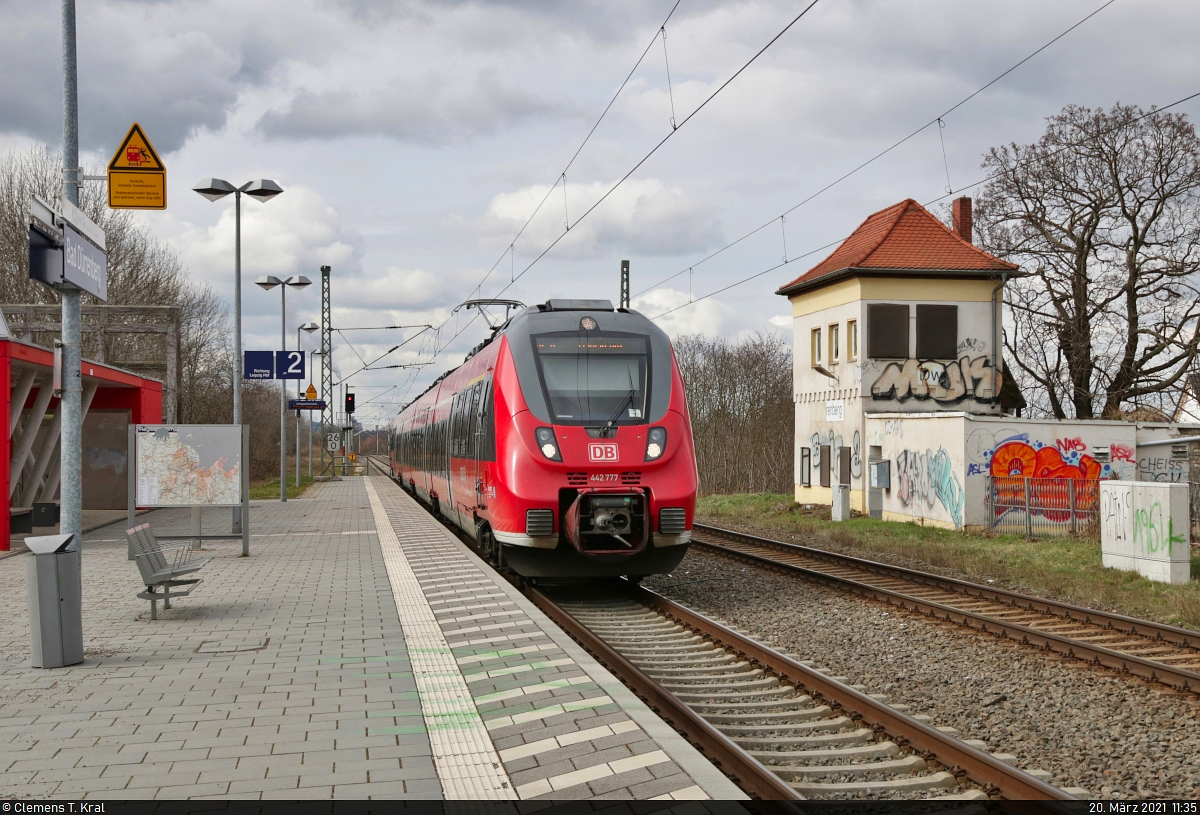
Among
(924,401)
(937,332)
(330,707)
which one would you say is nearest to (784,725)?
(330,707)

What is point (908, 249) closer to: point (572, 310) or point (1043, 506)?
point (1043, 506)

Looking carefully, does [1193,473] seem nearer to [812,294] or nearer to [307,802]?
[812,294]

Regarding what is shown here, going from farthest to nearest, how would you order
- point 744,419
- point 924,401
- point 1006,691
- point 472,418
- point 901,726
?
point 744,419
point 924,401
point 472,418
point 1006,691
point 901,726

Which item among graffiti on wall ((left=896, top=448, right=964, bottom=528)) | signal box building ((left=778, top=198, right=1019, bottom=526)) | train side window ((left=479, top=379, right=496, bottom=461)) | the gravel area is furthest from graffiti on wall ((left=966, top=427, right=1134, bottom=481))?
train side window ((left=479, top=379, right=496, bottom=461))

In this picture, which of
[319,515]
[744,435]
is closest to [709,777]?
[319,515]

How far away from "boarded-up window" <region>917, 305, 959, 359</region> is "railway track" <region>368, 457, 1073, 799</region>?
19257mm

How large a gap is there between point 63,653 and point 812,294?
84.8 ft

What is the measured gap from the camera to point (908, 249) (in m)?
28.2

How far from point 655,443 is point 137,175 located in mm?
5708

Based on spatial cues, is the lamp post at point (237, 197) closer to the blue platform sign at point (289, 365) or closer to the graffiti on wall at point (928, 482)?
the blue platform sign at point (289, 365)

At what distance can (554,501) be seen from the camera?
1109 cm

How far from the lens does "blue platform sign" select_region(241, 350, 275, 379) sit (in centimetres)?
2469

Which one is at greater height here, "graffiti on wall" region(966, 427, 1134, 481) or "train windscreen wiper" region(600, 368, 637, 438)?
"train windscreen wiper" region(600, 368, 637, 438)

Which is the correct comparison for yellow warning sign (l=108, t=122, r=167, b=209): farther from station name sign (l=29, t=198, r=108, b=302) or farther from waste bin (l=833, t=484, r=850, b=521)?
waste bin (l=833, t=484, r=850, b=521)
